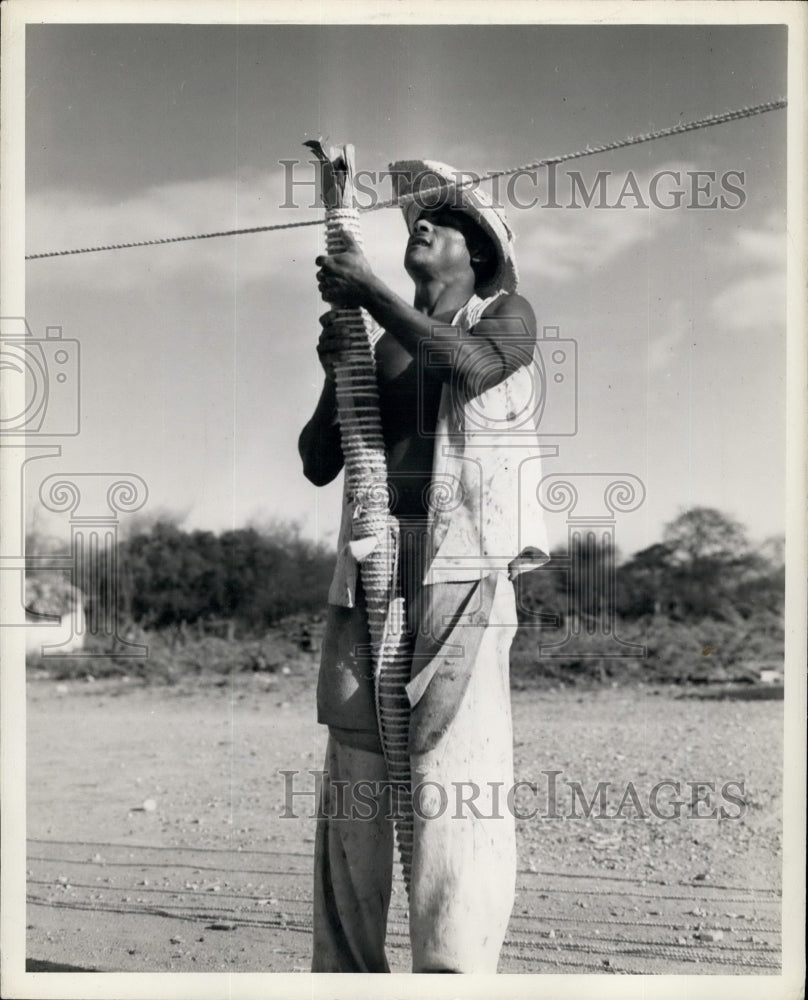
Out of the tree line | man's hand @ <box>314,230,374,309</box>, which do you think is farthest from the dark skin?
the tree line

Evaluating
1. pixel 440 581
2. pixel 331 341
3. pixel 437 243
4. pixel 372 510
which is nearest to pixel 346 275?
pixel 331 341

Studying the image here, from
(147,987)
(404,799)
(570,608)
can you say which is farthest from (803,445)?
(570,608)

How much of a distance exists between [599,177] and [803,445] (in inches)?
45.6

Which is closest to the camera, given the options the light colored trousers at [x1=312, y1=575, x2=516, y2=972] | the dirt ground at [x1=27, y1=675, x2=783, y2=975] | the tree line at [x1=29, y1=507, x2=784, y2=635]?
the light colored trousers at [x1=312, y1=575, x2=516, y2=972]

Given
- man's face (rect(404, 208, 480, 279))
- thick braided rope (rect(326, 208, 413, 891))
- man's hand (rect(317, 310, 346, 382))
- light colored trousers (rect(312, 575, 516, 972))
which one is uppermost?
man's face (rect(404, 208, 480, 279))

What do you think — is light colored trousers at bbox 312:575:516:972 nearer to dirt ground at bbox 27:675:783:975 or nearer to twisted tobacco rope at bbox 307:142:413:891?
twisted tobacco rope at bbox 307:142:413:891

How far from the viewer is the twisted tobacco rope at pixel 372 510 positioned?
365cm

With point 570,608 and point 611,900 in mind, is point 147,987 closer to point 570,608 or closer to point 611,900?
point 611,900

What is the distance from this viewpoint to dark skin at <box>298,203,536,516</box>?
3.61 metres

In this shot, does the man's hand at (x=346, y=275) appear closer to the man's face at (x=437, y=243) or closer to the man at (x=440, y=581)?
the man at (x=440, y=581)

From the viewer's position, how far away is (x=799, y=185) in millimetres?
4359

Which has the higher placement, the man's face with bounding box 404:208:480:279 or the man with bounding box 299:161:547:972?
the man's face with bounding box 404:208:480:279

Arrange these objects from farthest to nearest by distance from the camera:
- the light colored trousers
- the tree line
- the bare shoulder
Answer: the tree line < the bare shoulder < the light colored trousers

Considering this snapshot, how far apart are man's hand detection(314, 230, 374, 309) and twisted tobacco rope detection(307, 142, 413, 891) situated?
30 millimetres
